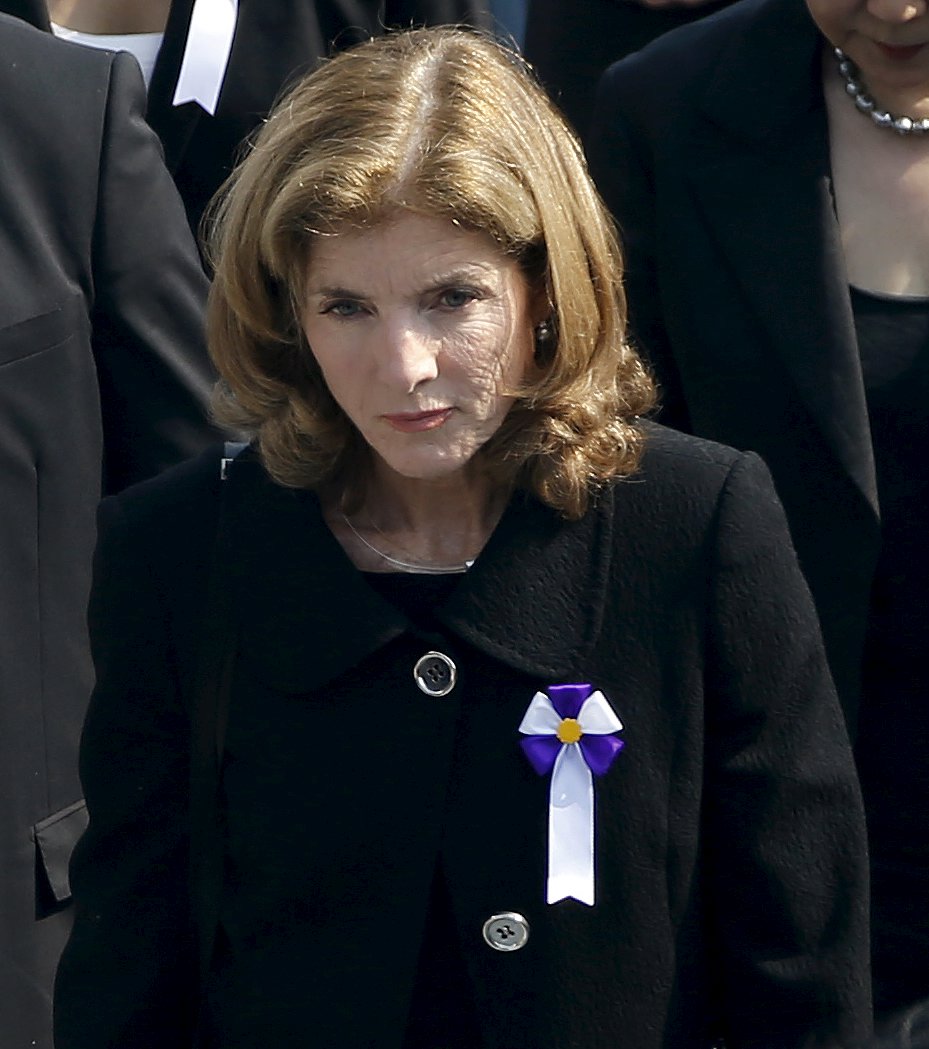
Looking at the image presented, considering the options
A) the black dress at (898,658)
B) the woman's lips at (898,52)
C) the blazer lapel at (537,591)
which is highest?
the woman's lips at (898,52)

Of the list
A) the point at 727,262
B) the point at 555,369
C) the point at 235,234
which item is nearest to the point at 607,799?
the point at 555,369

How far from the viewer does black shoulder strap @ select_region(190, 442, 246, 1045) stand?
2.38 m

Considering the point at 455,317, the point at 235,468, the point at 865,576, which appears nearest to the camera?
the point at 455,317

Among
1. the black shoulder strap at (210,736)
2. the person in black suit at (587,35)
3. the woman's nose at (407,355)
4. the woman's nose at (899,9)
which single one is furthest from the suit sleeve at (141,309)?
the person in black suit at (587,35)

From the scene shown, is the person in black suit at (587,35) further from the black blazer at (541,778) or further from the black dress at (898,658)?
the black blazer at (541,778)

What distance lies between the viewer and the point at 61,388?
9.37 feet

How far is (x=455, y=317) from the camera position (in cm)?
225

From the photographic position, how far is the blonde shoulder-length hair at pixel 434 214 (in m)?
2.24

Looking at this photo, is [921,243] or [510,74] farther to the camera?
[921,243]

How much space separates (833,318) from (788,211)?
167 mm

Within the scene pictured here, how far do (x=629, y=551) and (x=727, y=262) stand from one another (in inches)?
29.4

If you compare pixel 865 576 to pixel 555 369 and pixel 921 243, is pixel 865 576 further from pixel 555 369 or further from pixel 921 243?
pixel 555 369

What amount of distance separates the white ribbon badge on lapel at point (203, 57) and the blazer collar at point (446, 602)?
1428mm

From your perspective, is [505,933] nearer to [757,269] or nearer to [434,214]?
[434,214]
